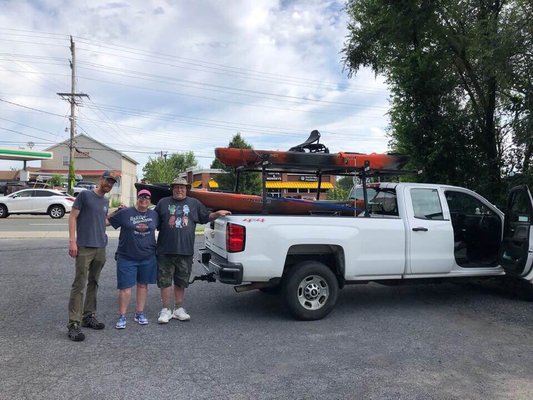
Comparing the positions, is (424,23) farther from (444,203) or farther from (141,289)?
(141,289)

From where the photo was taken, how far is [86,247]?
5.45 metres

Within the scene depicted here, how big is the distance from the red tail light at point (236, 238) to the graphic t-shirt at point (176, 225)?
0.50m

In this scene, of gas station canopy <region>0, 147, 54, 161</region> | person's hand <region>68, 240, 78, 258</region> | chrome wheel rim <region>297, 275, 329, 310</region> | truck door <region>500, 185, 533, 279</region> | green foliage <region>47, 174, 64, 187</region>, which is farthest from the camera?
green foliage <region>47, 174, 64, 187</region>

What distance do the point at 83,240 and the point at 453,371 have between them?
13.3 ft

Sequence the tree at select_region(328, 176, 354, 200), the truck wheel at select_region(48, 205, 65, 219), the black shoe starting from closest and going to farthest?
the black shoe
the tree at select_region(328, 176, 354, 200)
the truck wheel at select_region(48, 205, 65, 219)

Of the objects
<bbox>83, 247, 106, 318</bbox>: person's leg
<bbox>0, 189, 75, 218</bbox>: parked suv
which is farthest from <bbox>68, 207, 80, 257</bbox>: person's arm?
<bbox>0, 189, 75, 218</bbox>: parked suv

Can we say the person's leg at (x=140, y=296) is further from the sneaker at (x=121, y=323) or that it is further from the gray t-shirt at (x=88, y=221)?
the gray t-shirt at (x=88, y=221)

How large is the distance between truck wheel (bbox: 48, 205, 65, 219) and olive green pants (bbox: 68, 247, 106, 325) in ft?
65.0

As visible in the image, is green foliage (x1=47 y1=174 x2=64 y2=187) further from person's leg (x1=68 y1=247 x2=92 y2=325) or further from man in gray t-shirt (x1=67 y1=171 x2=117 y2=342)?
person's leg (x1=68 y1=247 x2=92 y2=325)

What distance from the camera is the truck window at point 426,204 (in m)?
6.80

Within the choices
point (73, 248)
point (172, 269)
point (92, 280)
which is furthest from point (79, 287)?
point (172, 269)

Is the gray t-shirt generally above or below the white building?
below

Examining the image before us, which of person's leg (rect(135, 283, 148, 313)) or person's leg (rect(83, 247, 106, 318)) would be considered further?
person's leg (rect(135, 283, 148, 313))

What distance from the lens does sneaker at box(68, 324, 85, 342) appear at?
16.8 feet
